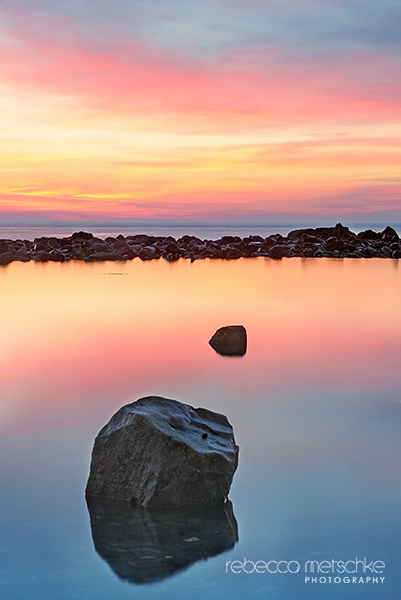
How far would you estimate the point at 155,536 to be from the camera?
265 inches

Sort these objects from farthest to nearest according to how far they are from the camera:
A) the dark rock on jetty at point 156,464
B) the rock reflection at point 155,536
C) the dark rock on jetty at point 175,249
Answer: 1. the dark rock on jetty at point 175,249
2. the dark rock on jetty at point 156,464
3. the rock reflection at point 155,536

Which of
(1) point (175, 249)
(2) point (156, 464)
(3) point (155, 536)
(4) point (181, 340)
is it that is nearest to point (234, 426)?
(2) point (156, 464)

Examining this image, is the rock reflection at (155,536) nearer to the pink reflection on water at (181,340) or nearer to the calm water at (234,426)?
the calm water at (234,426)

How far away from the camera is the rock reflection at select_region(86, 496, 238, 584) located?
6.18 m

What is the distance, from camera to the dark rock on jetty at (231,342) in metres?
15.9

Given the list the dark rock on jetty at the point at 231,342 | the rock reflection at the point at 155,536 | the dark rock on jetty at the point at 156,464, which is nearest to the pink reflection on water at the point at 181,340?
the dark rock on jetty at the point at 231,342

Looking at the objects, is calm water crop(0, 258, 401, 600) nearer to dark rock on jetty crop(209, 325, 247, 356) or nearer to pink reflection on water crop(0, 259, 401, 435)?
pink reflection on water crop(0, 259, 401, 435)

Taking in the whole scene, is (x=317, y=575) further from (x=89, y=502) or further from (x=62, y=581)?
(x=89, y=502)

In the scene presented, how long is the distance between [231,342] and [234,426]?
609 centimetres

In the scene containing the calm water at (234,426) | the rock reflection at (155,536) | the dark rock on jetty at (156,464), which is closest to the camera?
the calm water at (234,426)

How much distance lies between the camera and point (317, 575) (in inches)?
237

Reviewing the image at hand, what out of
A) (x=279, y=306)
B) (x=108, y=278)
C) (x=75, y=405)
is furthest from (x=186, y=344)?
(x=108, y=278)

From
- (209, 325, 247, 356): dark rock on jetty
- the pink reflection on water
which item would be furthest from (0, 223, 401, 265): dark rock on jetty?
(209, 325, 247, 356): dark rock on jetty

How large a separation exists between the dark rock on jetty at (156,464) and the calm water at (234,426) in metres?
0.28
